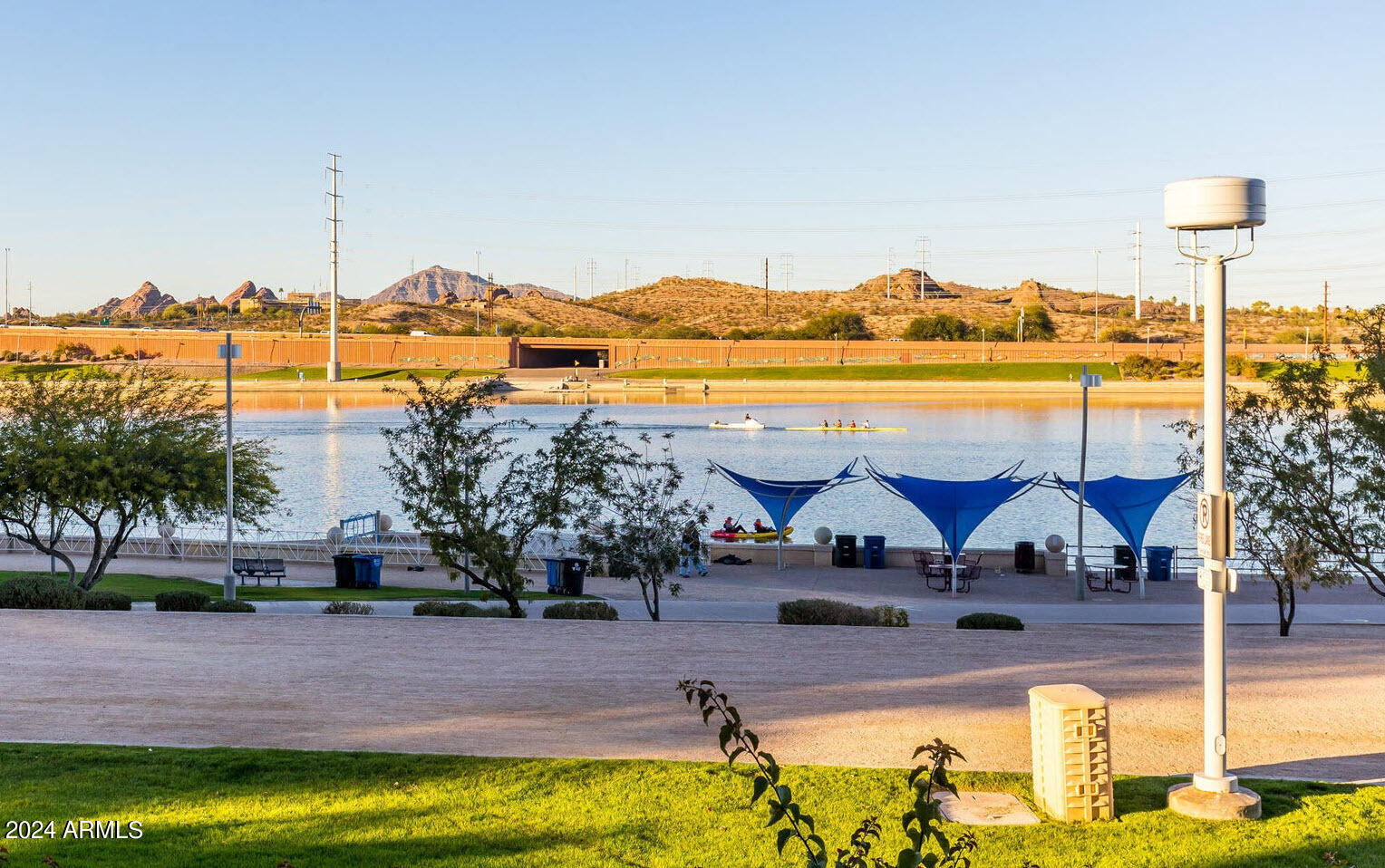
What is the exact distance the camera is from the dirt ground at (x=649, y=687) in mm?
9180

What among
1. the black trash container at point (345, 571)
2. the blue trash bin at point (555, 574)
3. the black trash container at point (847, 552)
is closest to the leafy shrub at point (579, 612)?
the blue trash bin at point (555, 574)

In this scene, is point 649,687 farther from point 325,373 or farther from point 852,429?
point 325,373

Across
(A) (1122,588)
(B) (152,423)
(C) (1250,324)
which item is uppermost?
(C) (1250,324)

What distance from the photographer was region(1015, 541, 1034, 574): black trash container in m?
25.1

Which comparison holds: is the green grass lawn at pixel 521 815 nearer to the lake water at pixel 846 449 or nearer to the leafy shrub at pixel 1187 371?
the lake water at pixel 846 449

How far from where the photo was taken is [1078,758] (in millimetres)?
7418

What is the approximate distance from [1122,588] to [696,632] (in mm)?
12985

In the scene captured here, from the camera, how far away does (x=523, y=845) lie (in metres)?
7.04

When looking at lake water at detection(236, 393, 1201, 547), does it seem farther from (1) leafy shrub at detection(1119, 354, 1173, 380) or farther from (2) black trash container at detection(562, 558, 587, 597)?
(2) black trash container at detection(562, 558, 587, 597)

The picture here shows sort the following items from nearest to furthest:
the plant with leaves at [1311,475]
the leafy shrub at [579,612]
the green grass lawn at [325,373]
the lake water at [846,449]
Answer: the leafy shrub at [579,612] < the plant with leaves at [1311,475] < the lake water at [846,449] < the green grass lawn at [325,373]

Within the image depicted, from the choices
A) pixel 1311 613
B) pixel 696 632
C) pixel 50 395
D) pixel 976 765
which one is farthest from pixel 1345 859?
pixel 50 395

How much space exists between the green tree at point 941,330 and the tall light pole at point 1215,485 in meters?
137

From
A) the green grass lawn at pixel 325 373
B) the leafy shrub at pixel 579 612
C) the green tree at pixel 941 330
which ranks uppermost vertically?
the green tree at pixel 941 330

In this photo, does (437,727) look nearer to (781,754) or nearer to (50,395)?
(781,754)
